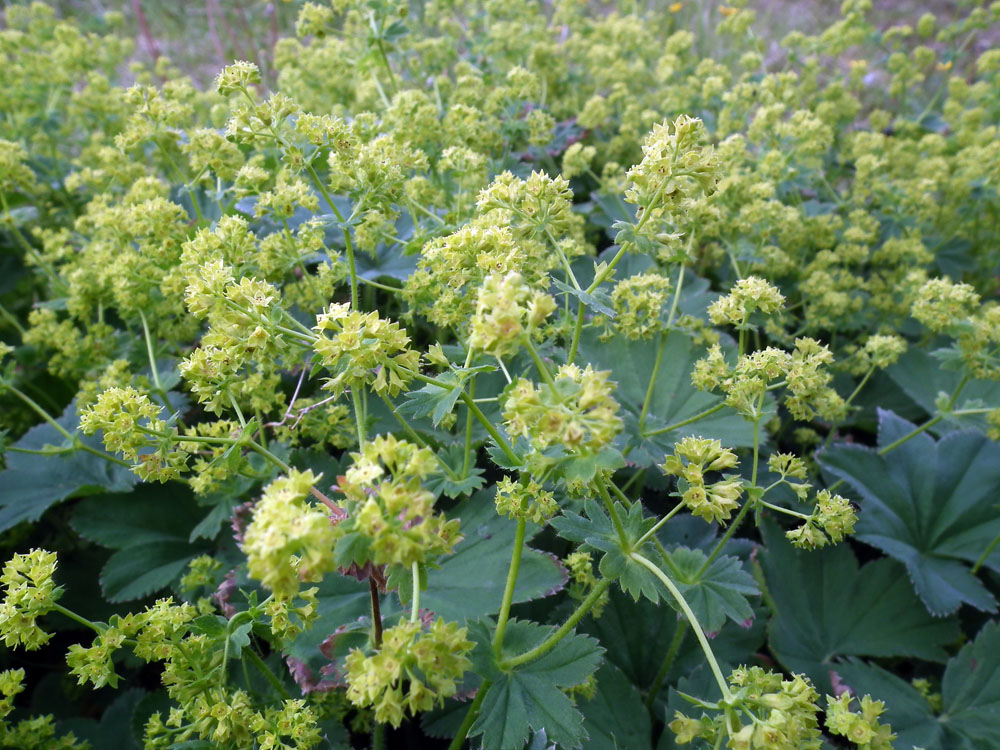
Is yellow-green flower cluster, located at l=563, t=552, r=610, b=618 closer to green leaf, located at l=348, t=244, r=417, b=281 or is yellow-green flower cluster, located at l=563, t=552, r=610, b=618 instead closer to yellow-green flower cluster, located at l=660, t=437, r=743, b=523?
yellow-green flower cluster, located at l=660, t=437, r=743, b=523

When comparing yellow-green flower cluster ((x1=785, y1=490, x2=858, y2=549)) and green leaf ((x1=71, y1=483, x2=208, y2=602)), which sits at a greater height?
yellow-green flower cluster ((x1=785, y1=490, x2=858, y2=549))

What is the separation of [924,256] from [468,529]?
6.17 ft

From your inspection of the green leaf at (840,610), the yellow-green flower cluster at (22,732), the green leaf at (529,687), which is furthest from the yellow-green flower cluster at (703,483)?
the yellow-green flower cluster at (22,732)

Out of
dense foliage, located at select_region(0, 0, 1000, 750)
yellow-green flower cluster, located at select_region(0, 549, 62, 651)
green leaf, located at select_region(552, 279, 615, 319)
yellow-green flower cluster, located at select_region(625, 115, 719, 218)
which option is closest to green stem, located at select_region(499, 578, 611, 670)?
dense foliage, located at select_region(0, 0, 1000, 750)

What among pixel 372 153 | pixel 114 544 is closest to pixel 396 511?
pixel 372 153

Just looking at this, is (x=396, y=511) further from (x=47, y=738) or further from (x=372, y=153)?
(x=47, y=738)

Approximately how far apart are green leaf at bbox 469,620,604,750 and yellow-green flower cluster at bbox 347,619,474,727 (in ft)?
0.91

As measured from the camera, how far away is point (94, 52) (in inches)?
Answer: 117

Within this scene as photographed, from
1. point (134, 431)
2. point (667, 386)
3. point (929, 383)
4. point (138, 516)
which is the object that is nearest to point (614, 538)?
point (134, 431)

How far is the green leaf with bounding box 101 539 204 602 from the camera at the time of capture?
182 centimetres

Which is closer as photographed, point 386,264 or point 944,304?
point 944,304

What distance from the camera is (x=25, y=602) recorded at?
1.18 meters

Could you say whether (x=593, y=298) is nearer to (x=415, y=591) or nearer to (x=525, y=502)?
(x=525, y=502)

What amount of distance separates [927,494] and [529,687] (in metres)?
1.49
